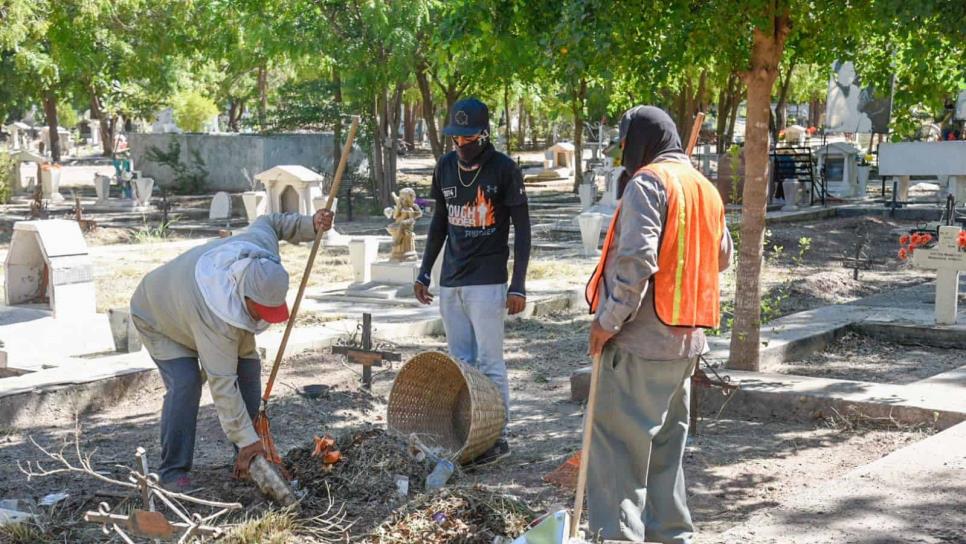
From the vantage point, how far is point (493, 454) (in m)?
5.82

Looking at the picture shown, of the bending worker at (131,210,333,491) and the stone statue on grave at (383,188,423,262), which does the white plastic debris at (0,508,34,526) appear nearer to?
the bending worker at (131,210,333,491)

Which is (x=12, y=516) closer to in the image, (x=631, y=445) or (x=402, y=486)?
(x=402, y=486)

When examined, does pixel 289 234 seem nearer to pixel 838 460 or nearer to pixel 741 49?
pixel 838 460

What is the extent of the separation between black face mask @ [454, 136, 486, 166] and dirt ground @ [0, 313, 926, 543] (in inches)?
62.9

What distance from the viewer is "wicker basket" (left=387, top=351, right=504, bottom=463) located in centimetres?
548

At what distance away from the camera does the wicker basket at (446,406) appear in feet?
18.0

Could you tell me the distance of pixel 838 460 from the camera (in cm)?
587

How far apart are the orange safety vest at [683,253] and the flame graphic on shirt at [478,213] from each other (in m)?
1.58

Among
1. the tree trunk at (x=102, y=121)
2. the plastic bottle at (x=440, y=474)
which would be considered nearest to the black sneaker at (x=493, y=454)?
the plastic bottle at (x=440, y=474)

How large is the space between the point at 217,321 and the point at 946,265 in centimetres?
655

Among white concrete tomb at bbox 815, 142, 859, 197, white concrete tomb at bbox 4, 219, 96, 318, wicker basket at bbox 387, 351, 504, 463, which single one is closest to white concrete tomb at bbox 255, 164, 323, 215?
white concrete tomb at bbox 4, 219, 96, 318

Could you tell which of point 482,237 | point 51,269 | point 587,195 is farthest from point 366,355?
point 587,195

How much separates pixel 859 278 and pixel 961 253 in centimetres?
436

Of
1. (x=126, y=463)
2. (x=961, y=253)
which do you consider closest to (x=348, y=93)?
(x=961, y=253)
